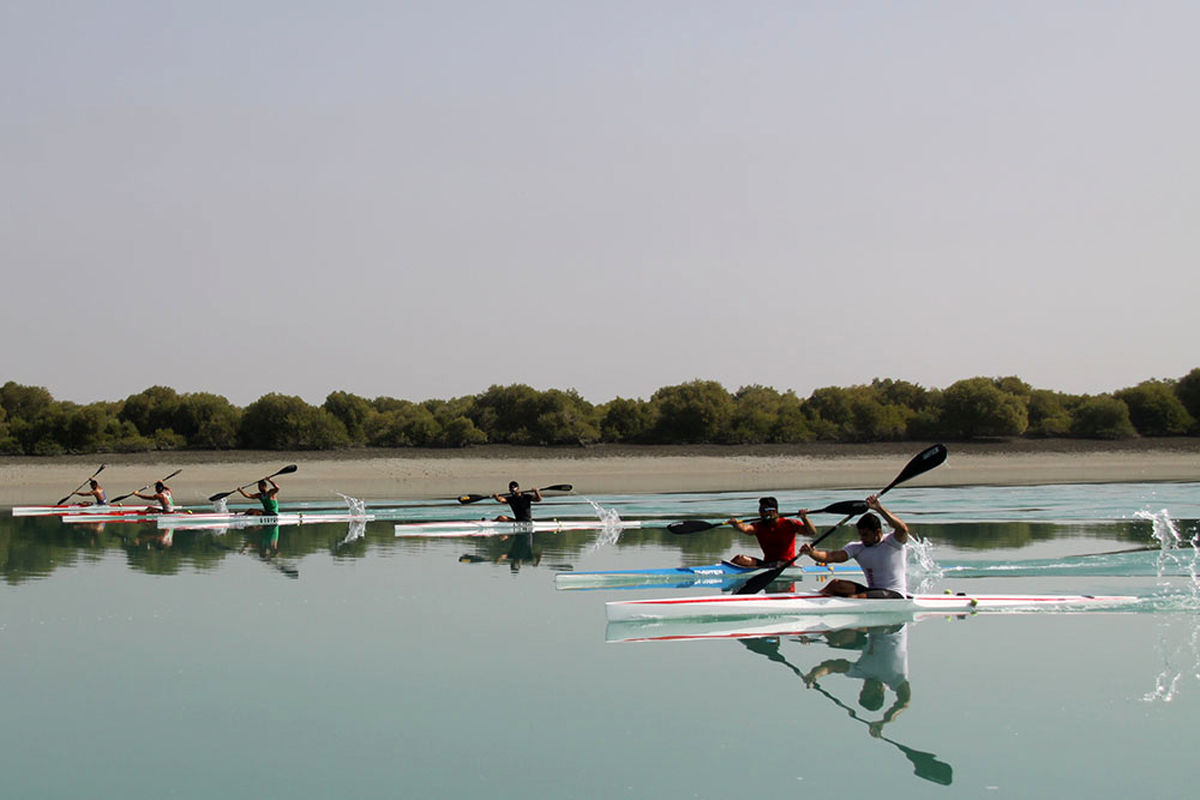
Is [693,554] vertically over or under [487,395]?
under

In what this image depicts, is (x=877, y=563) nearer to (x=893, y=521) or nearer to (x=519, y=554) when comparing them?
(x=893, y=521)

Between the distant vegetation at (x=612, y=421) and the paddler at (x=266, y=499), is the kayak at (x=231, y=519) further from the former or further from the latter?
the distant vegetation at (x=612, y=421)

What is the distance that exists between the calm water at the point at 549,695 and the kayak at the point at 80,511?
14.2m

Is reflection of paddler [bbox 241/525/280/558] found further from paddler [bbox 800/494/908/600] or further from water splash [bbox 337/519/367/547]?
paddler [bbox 800/494/908/600]

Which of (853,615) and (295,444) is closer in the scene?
(853,615)

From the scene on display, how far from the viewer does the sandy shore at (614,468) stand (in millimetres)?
46250

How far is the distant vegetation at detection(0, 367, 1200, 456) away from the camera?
59562 mm

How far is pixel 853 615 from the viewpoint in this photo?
1313 centimetres

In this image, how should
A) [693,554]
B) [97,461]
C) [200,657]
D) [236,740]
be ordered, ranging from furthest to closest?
1. [97,461]
2. [693,554]
3. [200,657]
4. [236,740]

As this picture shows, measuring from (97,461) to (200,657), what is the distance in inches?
1868

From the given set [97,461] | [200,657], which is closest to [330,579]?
[200,657]

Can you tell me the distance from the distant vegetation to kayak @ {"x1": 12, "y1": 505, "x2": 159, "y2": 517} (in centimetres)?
2495

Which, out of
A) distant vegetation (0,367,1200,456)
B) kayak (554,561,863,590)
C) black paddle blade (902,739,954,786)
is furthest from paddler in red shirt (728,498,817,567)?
distant vegetation (0,367,1200,456)

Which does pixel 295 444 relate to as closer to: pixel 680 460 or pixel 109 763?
pixel 680 460
